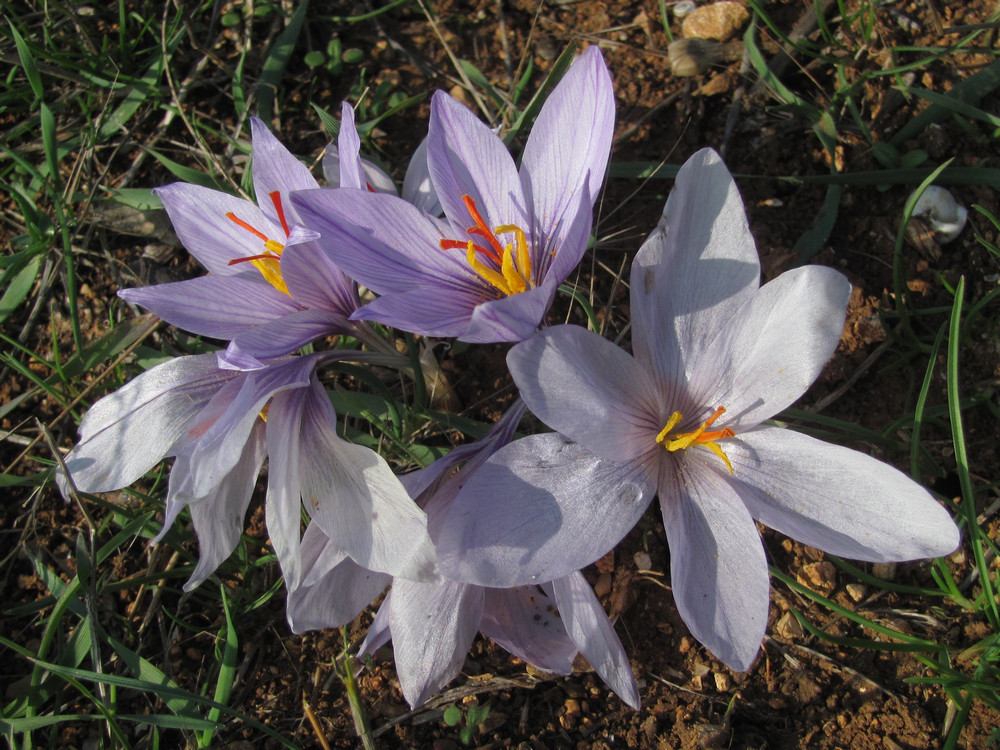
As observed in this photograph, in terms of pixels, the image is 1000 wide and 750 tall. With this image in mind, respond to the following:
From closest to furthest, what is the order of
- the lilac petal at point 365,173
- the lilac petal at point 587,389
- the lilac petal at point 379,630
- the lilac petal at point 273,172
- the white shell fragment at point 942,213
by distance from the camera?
the lilac petal at point 587,389
the lilac petal at point 379,630
the lilac petal at point 273,172
the lilac petal at point 365,173
the white shell fragment at point 942,213

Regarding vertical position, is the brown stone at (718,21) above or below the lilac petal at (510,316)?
above

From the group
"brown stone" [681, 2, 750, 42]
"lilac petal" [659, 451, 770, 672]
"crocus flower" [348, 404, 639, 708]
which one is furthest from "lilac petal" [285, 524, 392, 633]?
"brown stone" [681, 2, 750, 42]

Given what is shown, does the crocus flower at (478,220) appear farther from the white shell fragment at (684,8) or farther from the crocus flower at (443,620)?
the white shell fragment at (684,8)

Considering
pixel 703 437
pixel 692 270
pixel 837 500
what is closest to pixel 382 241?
pixel 692 270

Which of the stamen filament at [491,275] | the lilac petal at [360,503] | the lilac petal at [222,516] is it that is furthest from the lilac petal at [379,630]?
the stamen filament at [491,275]

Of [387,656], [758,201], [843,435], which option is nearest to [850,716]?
[843,435]

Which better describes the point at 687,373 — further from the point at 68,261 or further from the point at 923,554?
the point at 68,261
